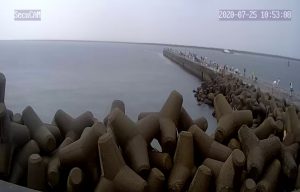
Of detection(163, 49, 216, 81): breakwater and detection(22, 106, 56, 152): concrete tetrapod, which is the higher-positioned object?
detection(22, 106, 56, 152): concrete tetrapod

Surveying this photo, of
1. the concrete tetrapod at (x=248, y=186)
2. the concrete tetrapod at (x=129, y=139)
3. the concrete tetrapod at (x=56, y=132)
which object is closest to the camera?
the concrete tetrapod at (x=248, y=186)

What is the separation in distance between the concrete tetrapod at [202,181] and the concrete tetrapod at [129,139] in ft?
0.84

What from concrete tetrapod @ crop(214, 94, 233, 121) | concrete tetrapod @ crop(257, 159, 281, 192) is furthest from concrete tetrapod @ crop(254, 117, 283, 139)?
concrete tetrapod @ crop(257, 159, 281, 192)

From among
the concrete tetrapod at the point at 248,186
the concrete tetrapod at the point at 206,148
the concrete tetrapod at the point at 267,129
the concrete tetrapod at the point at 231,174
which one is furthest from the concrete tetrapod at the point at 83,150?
the concrete tetrapod at the point at 267,129

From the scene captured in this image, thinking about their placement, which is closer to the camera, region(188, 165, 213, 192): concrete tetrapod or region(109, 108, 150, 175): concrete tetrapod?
region(188, 165, 213, 192): concrete tetrapod

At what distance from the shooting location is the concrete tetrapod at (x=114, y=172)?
1.92 meters

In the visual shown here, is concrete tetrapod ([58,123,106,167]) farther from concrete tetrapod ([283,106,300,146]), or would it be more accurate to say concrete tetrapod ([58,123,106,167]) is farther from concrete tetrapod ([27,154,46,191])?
concrete tetrapod ([283,106,300,146])

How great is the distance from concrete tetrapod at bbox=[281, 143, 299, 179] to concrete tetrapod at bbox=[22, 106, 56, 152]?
52.4 inches

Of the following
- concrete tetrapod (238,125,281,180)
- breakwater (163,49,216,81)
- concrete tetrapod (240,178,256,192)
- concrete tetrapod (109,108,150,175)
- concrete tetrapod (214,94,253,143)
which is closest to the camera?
concrete tetrapod (240,178,256,192)

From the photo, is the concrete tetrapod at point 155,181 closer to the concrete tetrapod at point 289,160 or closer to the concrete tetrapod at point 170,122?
the concrete tetrapod at point 170,122

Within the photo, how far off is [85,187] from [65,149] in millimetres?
235

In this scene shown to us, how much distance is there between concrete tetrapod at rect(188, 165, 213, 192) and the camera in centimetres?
197

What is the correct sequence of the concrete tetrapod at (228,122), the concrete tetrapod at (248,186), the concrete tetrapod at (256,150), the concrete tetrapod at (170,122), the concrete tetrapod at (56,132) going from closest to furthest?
the concrete tetrapod at (248,186), the concrete tetrapod at (256,150), the concrete tetrapod at (170,122), the concrete tetrapod at (228,122), the concrete tetrapod at (56,132)

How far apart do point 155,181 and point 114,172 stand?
21 cm
